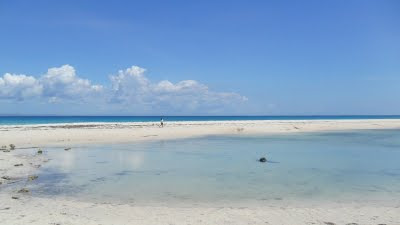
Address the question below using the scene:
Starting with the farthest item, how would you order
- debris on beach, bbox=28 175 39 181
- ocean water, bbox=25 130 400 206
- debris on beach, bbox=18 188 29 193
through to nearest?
debris on beach, bbox=28 175 39 181, debris on beach, bbox=18 188 29 193, ocean water, bbox=25 130 400 206

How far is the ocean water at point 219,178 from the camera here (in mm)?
13422

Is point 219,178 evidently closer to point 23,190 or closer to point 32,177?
point 23,190

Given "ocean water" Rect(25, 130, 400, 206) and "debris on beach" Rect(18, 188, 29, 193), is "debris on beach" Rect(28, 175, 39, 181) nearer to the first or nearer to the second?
"ocean water" Rect(25, 130, 400, 206)

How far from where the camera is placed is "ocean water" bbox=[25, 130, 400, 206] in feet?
44.0

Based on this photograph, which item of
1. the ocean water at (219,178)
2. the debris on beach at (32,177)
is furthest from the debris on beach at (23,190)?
the debris on beach at (32,177)

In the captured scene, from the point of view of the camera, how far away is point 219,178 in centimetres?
1719

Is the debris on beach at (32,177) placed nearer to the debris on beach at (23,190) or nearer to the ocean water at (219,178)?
the ocean water at (219,178)

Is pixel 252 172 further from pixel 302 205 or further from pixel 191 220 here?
pixel 191 220

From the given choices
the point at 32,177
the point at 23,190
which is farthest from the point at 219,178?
the point at 32,177

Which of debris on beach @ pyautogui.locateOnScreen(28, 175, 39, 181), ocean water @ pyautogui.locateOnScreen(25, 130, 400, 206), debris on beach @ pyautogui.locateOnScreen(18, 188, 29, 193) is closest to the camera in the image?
ocean water @ pyautogui.locateOnScreen(25, 130, 400, 206)

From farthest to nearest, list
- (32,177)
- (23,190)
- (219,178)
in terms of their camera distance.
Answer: (219,178)
(32,177)
(23,190)

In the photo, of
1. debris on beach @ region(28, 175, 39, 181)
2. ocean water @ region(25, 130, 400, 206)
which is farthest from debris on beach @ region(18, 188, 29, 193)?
debris on beach @ region(28, 175, 39, 181)

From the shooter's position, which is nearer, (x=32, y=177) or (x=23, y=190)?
(x=23, y=190)

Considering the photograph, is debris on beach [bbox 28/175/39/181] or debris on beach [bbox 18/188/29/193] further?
debris on beach [bbox 28/175/39/181]
